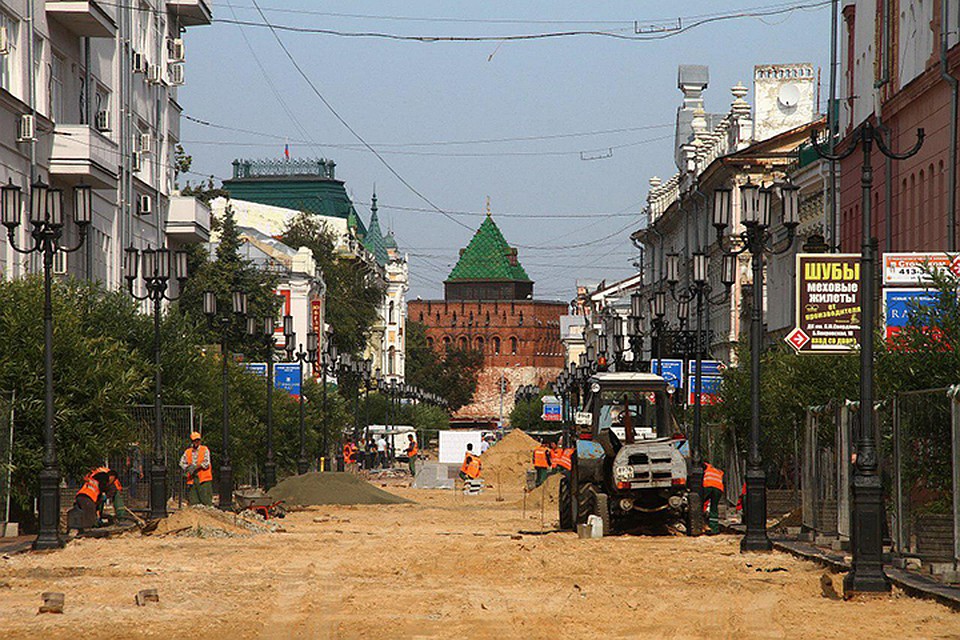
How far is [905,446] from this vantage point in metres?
19.7

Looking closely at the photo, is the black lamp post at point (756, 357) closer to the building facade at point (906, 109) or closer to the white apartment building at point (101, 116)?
the building facade at point (906, 109)

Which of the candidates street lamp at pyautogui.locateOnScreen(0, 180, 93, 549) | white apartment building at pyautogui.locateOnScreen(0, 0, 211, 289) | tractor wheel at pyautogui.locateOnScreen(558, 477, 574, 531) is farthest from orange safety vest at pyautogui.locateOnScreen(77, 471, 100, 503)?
white apartment building at pyautogui.locateOnScreen(0, 0, 211, 289)

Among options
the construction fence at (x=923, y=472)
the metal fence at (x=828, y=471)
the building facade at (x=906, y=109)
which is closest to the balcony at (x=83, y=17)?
the building facade at (x=906, y=109)

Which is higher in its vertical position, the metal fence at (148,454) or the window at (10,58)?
the window at (10,58)

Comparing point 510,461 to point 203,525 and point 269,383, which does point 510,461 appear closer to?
point 269,383

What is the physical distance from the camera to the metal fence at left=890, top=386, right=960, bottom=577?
738 inches

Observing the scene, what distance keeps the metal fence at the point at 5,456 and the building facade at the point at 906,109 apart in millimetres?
17455

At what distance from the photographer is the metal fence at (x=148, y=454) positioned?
3528 cm

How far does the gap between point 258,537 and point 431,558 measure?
6.64 metres

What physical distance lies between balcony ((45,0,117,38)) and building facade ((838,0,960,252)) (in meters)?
17.5

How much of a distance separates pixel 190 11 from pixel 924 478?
3968 centimetres

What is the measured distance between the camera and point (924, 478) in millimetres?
19422

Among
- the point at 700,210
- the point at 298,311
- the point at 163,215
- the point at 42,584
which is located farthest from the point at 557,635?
the point at 298,311

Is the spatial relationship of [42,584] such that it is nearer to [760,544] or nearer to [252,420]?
[760,544]
